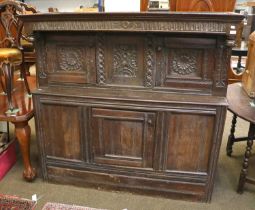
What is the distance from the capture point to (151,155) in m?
1.75

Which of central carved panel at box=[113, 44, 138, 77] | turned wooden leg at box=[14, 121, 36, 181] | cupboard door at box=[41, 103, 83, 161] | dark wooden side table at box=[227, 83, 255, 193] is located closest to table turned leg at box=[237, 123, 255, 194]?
dark wooden side table at box=[227, 83, 255, 193]

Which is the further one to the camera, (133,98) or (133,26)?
(133,98)

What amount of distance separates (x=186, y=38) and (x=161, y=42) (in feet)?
0.50

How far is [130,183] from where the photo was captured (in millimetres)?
1858

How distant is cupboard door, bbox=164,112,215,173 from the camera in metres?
1.61

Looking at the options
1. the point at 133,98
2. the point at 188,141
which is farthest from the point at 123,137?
the point at 188,141

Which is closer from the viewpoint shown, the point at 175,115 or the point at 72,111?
the point at 175,115

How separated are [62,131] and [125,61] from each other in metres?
0.68

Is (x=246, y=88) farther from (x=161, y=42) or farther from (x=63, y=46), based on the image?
(x=63, y=46)

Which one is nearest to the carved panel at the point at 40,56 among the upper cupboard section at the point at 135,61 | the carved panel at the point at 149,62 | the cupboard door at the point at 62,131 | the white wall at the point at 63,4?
the upper cupboard section at the point at 135,61

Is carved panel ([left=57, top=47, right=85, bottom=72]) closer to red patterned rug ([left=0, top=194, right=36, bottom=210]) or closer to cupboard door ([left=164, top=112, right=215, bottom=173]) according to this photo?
cupboard door ([left=164, top=112, right=215, bottom=173])

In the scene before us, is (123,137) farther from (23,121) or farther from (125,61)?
(23,121)

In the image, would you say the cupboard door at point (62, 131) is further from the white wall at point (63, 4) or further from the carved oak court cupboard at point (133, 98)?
the white wall at point (63, 4)

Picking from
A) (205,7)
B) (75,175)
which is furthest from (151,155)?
(205,7)
